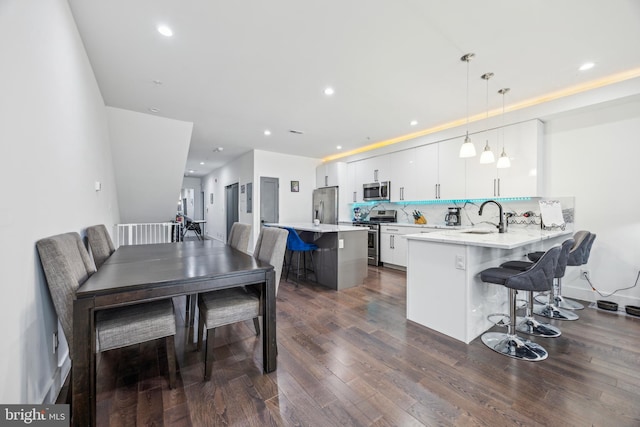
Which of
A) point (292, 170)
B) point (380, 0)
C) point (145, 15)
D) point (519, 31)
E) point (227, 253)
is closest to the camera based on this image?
point (380, 0)

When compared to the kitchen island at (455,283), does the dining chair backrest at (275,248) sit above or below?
above

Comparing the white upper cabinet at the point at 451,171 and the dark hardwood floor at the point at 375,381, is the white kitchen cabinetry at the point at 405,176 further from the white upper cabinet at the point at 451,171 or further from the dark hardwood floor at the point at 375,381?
the dark hardwood floor at the point at 375,381

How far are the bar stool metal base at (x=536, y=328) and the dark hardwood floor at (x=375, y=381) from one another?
81 millimetres

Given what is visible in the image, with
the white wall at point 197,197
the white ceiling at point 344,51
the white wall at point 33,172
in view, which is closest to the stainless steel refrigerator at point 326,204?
the white ceiling at point 344,51

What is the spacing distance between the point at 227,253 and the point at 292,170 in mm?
4649

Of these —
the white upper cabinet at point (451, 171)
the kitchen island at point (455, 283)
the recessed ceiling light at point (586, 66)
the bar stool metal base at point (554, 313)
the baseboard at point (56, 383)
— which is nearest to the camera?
the baseboard at point (56, 383)

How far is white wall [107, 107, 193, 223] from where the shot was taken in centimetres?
414

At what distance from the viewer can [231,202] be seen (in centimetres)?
785

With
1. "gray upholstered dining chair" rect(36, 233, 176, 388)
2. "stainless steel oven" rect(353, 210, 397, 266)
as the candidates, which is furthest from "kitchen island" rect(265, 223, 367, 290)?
"gray upholstered dining chair" rect(36, 233, 176, 388)

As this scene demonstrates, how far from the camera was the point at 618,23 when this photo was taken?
6.97 ft

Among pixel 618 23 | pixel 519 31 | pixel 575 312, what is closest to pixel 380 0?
pixel 519 31

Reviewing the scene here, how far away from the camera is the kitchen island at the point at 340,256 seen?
12.3ft

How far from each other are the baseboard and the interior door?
14.8ft

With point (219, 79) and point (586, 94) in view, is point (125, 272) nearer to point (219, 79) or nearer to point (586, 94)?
point (219, 79)
